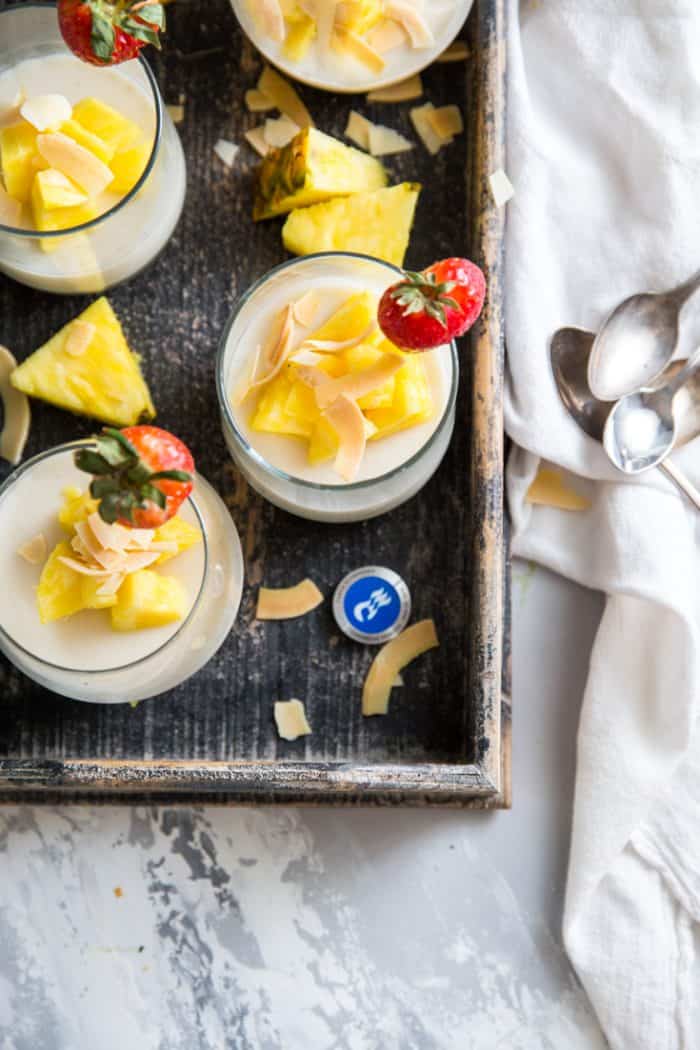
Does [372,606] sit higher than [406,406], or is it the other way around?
[406,406]

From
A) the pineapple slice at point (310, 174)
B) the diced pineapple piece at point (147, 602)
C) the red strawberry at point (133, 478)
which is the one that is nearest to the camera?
the red strawberry at point (133, 478)

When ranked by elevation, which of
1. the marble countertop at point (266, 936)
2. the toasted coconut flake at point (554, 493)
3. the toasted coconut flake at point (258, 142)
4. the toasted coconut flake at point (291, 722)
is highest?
the toasted coconut flake at point (258, 142)

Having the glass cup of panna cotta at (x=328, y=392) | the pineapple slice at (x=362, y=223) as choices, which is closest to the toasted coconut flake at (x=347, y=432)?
the glass cup of panna cotta at (x=328, y=392)

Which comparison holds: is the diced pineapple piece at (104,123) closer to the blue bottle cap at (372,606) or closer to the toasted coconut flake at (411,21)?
the toasted coconut flake at (411,21)

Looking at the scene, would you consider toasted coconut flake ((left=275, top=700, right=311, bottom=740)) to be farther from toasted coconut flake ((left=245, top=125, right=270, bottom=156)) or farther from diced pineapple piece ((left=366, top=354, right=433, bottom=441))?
toasted coconut flake ((left=245, top=125, right=270, bottom=156))

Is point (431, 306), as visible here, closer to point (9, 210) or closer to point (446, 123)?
point (446, 123)

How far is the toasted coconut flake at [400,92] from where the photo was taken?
138 centimetres

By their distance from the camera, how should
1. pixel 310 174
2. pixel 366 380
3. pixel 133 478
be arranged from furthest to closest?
pixel 310 174, pixel 366 380, pixel 133 478

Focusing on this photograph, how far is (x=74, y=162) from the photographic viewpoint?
124cm

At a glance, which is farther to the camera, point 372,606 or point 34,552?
point 372,606

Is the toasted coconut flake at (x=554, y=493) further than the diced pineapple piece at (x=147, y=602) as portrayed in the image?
Yes

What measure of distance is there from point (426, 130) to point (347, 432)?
0.43m

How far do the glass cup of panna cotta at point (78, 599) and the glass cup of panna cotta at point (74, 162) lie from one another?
0.22 m

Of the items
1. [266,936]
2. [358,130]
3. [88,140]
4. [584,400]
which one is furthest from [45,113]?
[266,936]
